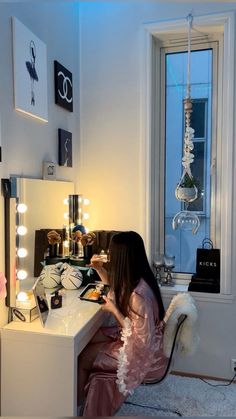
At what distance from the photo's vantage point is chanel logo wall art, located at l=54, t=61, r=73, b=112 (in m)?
2.12

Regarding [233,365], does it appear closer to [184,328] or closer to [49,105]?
[184,328]

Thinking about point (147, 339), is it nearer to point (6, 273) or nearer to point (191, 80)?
point (6, 273)

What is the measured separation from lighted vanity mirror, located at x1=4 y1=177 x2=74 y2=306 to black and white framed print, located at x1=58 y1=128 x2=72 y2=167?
16 centimetres

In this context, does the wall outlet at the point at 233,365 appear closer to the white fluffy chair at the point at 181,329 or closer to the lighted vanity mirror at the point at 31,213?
the white fluffy chair at the point at 181,329

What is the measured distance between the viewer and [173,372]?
2.30 m

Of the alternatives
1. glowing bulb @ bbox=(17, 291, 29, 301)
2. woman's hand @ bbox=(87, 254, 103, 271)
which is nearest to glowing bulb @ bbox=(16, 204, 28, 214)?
glowing bulb @ bbox=(17, 291, 29, 301)

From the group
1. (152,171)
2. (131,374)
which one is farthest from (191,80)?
(131,374)

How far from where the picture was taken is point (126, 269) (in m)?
1.65

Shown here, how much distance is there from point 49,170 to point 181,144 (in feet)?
3.48

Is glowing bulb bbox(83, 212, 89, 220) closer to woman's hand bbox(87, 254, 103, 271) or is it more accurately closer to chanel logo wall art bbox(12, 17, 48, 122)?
woman's hand bbox(87, 254, 103, 271)

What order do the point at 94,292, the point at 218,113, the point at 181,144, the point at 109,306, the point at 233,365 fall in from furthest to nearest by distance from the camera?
the point at 181,144 < the point at 218,113 < the point at 233,365 < the point at 94,292 < the point at 109,306

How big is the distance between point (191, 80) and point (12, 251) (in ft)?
5.89

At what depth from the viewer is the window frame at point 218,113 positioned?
2.14 meters

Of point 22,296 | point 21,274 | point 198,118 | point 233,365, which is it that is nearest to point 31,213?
point 21,274
